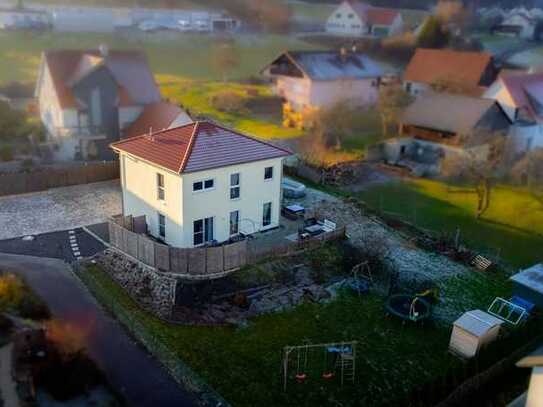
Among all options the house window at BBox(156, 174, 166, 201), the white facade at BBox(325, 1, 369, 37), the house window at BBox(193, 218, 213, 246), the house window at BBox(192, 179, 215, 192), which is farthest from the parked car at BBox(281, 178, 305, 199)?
the white facade at BBox(325, 1, 369, 37)

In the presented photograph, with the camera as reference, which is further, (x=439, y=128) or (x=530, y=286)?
(x=439, y=128)

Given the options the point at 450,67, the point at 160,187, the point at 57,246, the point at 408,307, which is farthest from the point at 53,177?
the point at 450,67

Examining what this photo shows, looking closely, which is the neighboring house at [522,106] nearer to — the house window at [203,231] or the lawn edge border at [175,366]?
the house window at [203,231]

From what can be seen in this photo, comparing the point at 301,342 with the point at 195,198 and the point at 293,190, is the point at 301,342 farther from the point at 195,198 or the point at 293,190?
the point at 293,190

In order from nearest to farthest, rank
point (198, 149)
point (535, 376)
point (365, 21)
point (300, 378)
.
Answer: point (535, 376) < point (300, 378) < point (198, 149) < point (365, 21)

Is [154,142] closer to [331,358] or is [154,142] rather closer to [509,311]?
[331,358]

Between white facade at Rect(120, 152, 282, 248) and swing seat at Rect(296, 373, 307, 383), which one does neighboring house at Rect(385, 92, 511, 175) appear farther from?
swing seat at Rect(296, 373, 307, 383)

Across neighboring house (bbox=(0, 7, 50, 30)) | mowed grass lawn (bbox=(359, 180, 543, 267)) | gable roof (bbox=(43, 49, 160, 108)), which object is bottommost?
mowed grass lawn (bbox=(359, 180, 543, 267))


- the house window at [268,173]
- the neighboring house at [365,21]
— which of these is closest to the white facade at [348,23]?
the neighboring house at [365,21]
